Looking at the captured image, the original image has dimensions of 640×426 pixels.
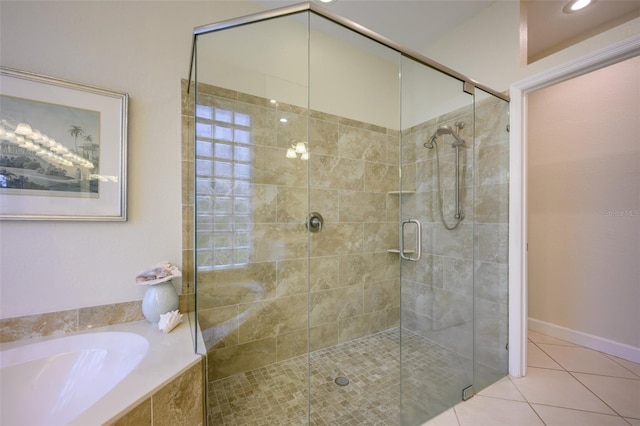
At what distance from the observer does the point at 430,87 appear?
193 cm

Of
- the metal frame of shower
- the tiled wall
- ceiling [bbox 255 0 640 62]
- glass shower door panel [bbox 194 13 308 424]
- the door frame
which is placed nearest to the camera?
the tiled wall

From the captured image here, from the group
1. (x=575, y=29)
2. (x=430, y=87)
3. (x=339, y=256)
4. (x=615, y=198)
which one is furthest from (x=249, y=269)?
(x=575, y=29)

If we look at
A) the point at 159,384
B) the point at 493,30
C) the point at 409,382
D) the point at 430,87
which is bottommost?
the point at 409,382

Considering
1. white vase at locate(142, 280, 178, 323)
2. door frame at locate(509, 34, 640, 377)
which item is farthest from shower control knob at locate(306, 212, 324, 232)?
door frame at locate(509, 34, 640, 377)

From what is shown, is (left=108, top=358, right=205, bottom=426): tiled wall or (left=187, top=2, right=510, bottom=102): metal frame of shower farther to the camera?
(left=187, top=2, right=510, bottom=102): metal frame of shower

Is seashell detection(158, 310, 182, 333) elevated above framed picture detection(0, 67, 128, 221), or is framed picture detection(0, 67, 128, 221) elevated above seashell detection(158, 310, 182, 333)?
framed picture detection(0, 67, 128, 221)

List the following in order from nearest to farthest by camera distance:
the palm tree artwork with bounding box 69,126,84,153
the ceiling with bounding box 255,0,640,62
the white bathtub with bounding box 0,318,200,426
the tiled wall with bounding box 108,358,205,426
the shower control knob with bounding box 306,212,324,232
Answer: the tiled wall with bounding box 108,358,205,426, the white bathtub with bounding box 0,318,200,426, the palm tree artwork with bounding box 69,126,84,153, the ceiling with bounding box 255,0,640,62, the shower control knob with bounding box 306,212,324,232

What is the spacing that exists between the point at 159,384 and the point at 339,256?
1.53 meters

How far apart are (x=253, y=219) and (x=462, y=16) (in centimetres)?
238

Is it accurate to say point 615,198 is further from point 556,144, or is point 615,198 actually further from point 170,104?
point 170,104

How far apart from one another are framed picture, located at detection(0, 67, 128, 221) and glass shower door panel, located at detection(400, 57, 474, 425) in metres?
1.91

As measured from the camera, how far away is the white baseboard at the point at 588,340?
6.41 ft

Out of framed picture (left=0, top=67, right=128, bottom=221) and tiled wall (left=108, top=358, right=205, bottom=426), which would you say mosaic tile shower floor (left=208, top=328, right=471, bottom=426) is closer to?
tiled wall (left=108, top=358, right=205, bottom=426)

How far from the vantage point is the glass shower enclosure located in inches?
62.0
